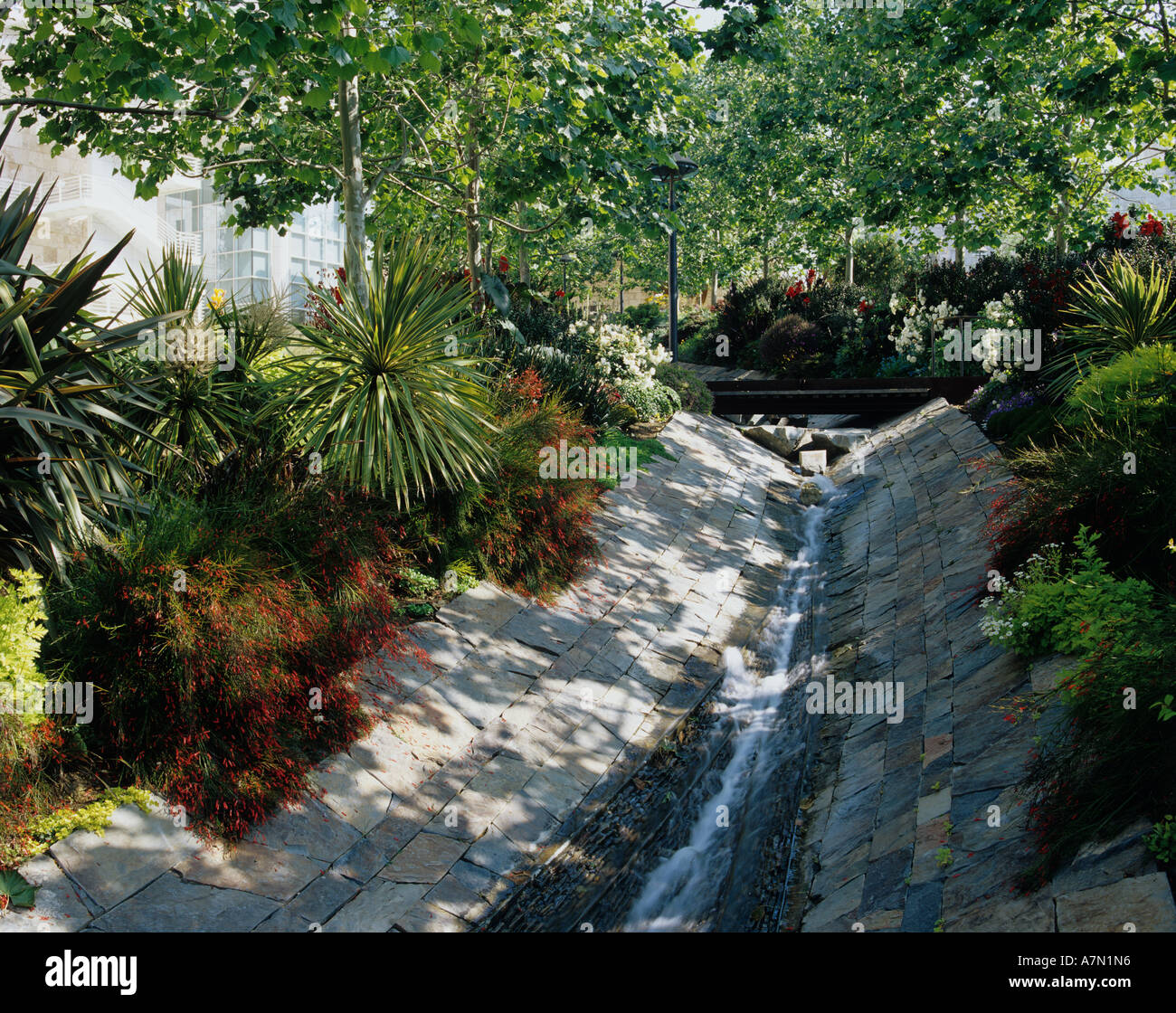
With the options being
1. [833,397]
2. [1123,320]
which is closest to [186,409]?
[1123,320]

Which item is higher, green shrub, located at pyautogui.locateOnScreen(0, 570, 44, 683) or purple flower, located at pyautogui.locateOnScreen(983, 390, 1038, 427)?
purple flower, located at pyautogui.locateOnScreen(983, 390, 1038, 427)

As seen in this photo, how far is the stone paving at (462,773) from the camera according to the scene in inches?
177

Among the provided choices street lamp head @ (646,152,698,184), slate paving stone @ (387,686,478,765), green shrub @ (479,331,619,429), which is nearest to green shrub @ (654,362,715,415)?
green shrub @ (479,331,619,429)

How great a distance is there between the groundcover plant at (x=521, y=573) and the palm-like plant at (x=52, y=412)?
0.03 metres

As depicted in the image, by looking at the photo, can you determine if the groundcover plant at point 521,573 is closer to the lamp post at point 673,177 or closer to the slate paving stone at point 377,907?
the slate paving stone at point 377,907

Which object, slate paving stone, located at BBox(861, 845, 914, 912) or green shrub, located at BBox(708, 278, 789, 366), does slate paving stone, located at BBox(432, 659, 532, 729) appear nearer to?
slate paving stone, located at BBox(861, 845, 914, 912)

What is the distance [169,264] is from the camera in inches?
309

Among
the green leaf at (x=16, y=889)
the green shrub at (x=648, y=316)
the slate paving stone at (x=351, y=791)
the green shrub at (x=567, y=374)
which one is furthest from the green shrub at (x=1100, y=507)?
the green shrub at (x=648, y=316)

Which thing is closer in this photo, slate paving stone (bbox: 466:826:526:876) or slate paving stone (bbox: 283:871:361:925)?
slate paving stone (bbox: 283:871:361:925)

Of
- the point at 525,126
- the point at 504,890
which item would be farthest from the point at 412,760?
the point at 525,126

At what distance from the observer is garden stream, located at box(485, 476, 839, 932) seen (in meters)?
5.68

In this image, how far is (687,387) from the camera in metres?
16.6

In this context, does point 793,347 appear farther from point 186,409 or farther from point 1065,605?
point 186,409

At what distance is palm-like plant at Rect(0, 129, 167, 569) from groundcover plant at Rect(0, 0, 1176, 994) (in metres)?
0.03
